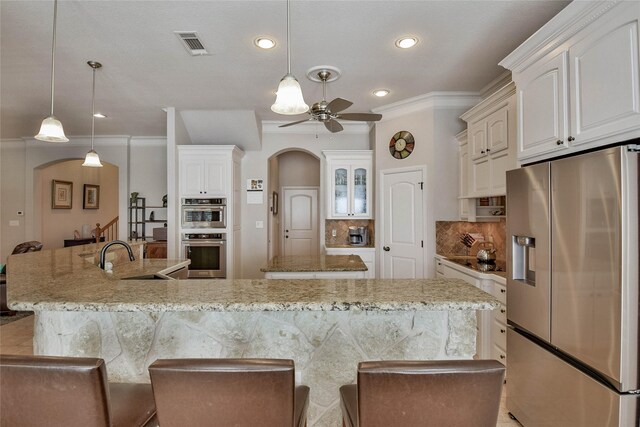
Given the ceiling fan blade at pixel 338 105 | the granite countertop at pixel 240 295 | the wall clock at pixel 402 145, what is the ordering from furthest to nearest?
the wall clock at pixel 402 145, the ceiling fan blade at pixel 338 105, the granite countertop at pixel 240 295

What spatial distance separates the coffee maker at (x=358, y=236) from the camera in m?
5.05

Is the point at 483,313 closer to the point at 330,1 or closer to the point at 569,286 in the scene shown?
the point at 569,286

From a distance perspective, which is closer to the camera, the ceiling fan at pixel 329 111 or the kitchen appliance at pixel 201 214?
the ceiling fan at pixel 329 111

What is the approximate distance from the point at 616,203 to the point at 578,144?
19.1 inches

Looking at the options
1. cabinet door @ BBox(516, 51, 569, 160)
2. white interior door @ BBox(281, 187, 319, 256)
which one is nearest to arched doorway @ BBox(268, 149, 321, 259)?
white interior door @ BBox(281, 187, 319, 256)

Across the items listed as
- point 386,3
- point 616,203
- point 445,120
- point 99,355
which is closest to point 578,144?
point 616,203

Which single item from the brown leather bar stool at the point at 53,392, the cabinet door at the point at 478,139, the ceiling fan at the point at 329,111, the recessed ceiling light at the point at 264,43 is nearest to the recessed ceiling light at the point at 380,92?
the ceiling fan at the point at 329,111

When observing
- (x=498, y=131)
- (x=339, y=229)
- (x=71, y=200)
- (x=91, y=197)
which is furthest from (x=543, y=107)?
(x=91, y=197)

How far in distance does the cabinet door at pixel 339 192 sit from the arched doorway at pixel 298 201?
2114 mm

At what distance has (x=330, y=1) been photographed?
86.8 inches

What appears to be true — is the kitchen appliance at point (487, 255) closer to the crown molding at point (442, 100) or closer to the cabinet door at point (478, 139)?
the cabinet door at point (478, 139)

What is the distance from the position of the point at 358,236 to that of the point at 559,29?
141 inches

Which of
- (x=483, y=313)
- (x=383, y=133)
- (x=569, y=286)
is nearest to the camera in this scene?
(x=569, y=286)

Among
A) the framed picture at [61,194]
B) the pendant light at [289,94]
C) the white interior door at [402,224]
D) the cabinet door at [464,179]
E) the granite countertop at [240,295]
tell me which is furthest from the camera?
the framed picture at [61,194]
